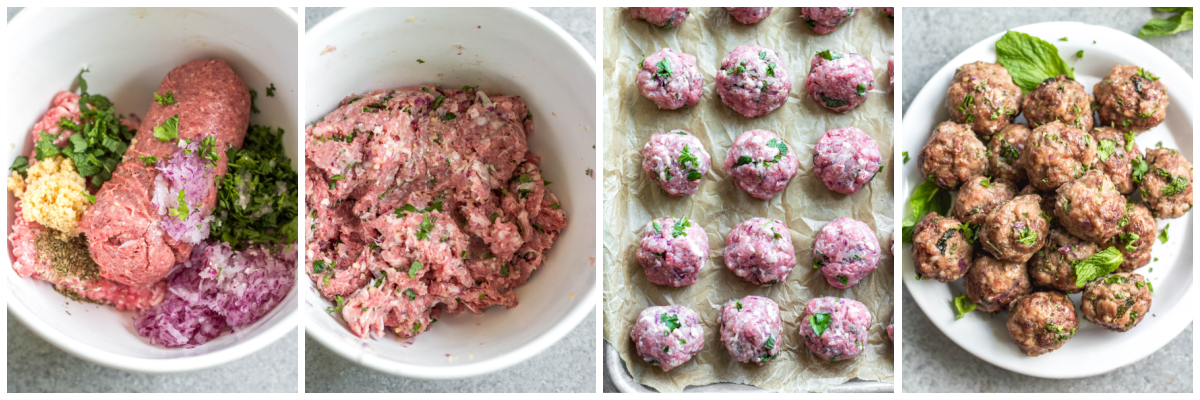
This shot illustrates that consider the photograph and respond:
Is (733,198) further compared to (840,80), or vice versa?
(733,198)

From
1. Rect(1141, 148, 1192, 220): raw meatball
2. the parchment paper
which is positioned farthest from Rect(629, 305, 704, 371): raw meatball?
Rect(1141, 148, 1192, 220): raw meatball

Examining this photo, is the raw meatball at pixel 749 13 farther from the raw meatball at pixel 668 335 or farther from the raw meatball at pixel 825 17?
the raw meatball at pixel 668 335

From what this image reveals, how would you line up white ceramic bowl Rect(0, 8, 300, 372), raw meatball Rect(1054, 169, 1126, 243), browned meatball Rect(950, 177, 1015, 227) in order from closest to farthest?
white ceramic bowl Rect(0, 8, 300, 372), raw meatball Rect(1054, 169, 1126, 243), browned meatball Rect(950, 177, 1015, 227)

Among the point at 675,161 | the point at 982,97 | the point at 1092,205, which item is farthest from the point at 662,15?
the point at 1092,205

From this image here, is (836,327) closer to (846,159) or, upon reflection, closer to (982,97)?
(846,159)

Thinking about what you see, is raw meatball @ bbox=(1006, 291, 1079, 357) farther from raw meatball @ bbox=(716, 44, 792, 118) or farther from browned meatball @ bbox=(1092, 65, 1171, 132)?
raw meatball @ bbox=(716, 44, 792, 118)

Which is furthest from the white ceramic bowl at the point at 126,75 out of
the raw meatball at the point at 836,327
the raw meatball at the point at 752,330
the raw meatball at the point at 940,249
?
the raw meatball at the point at 940,249
